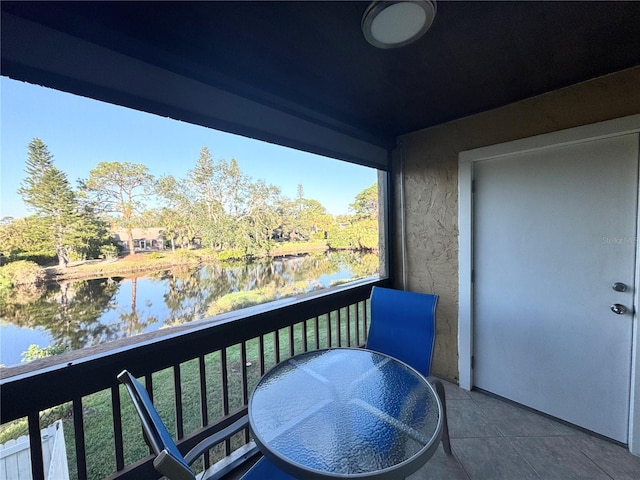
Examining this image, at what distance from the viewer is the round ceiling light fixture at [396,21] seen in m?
1.10

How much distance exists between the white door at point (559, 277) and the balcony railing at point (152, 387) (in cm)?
120

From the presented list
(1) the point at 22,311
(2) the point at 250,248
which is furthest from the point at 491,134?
(1) the point at 22,311

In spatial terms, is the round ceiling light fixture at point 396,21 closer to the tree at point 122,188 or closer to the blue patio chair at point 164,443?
the tree at point 122,188

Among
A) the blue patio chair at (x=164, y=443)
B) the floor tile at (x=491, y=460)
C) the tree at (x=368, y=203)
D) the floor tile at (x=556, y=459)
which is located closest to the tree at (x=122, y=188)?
the blue patio chair at (x=164, y=443)

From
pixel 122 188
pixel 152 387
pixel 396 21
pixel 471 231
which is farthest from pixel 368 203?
pixel 152 387

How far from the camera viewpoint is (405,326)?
74.5 inches

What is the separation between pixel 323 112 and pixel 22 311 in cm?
214

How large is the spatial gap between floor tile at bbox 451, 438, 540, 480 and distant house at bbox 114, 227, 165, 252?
7.66ft

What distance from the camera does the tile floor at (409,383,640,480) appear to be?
5.12 ft

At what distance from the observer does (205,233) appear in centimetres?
168

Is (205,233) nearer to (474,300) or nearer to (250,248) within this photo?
(250,248)

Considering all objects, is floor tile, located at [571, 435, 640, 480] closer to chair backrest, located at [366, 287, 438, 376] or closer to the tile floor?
the tile floor

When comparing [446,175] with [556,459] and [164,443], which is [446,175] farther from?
[164,443]

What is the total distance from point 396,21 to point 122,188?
1.59m
